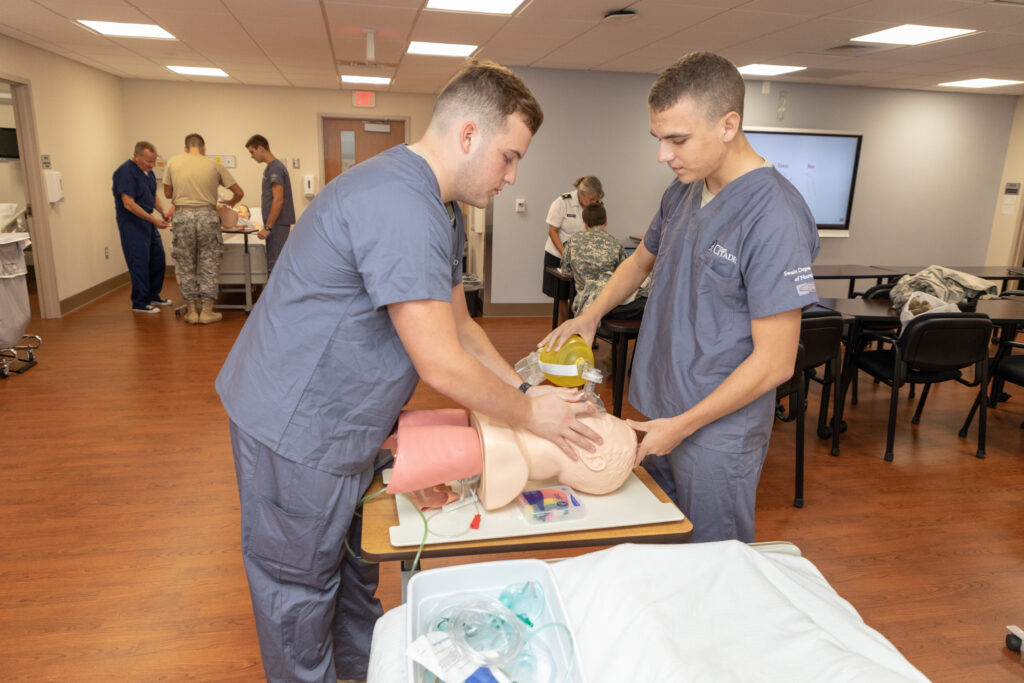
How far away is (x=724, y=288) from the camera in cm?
137

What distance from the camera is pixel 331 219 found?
1142mm

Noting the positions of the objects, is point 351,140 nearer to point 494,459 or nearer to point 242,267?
point 242,267

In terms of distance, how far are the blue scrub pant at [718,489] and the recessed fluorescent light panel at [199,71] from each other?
7.04 m

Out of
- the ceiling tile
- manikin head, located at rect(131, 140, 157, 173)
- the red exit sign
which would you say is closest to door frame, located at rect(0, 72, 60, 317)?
manikin head, located at rect(131, 140, 157, 173)

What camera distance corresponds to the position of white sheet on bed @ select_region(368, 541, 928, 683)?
0.83 metres

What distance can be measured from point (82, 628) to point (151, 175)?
5.28 meters

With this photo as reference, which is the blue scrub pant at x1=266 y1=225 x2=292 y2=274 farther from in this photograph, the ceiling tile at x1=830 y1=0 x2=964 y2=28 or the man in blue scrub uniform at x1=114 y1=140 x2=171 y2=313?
the ceiling tile at x1=830 y1=0 x2=964 y2=28

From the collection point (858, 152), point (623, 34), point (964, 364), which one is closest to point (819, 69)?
point (858, 152)

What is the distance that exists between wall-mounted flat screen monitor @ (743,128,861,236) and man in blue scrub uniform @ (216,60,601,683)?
594cm

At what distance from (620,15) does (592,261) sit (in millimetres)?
1447

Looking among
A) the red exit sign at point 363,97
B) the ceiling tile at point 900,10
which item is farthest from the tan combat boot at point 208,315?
the ceiling tile at point 900,10

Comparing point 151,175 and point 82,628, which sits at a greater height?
point 151,175

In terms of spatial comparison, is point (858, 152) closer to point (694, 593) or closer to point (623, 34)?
point (623, 34)

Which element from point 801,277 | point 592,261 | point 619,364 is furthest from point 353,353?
point 592,261
